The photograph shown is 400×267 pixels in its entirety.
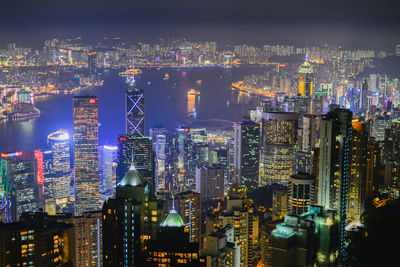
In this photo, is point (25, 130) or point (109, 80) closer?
point (25, 130)

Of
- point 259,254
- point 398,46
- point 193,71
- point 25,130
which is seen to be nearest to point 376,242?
point 259,254

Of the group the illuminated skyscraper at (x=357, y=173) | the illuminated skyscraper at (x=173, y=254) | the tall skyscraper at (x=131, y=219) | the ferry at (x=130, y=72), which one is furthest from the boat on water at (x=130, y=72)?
the illuminated skyscraper at (x=173, y=254)

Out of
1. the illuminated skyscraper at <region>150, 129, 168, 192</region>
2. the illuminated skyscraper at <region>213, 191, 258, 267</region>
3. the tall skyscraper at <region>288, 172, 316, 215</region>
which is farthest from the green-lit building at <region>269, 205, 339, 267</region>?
the illuminated skyscraper at <region>150, 129, 168, 192</region>

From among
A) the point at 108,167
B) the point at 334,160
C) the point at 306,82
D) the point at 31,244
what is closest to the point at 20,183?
the point at 108,167

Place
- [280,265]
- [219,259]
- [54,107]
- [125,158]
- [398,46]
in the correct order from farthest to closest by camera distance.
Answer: [54,107]
[125,158]
[398,46]
[219,259]
[280,265]

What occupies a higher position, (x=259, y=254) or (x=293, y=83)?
(x=293, y=83)

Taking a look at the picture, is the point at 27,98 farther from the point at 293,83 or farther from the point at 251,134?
the point at 293,83
